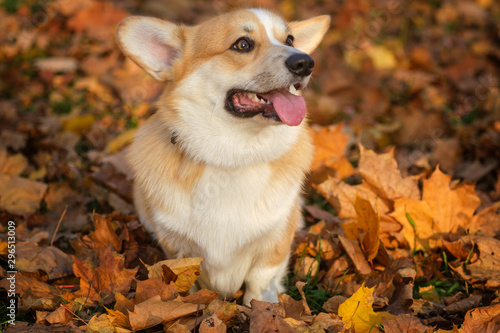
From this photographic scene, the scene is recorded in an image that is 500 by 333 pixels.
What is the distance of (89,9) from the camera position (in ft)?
17.5

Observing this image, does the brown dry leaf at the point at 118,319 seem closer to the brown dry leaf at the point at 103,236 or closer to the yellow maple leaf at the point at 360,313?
the brown dry leaf at the point at 103,236

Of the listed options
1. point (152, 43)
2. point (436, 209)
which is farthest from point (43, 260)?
point (436, 209)

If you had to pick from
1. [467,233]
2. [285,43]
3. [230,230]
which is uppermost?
[285,43]

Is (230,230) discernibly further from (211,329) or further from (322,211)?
(322,211)

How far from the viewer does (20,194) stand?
9.99 ft

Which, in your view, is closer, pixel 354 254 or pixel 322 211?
pixel 354 254

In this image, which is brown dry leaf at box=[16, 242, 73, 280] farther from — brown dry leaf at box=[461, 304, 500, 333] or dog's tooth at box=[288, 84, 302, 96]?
brown dry leaf at box=[461, 304, 500, 333]

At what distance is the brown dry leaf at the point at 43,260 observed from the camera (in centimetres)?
239

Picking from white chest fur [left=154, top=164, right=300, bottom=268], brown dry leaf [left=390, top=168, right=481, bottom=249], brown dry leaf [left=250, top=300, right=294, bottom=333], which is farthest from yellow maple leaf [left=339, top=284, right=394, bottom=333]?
brown dry leaf [left=390, top=168, right=481, bottom=249]

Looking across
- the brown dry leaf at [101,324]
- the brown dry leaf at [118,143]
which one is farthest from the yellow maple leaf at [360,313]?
the brown dry leaf at [118,143]

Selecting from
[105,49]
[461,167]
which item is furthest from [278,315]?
[105,49]

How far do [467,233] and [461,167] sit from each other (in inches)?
38.4

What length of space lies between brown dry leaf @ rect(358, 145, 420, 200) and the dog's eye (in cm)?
106

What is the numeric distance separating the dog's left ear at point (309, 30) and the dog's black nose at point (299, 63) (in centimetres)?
66
